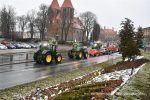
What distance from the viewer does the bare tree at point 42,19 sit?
101500mm

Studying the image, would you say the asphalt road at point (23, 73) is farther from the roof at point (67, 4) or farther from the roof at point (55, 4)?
the roof at point (55, 4)

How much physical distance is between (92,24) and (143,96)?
11759 cm

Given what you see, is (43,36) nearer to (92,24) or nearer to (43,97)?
(92,24)

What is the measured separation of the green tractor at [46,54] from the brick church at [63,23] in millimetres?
69605

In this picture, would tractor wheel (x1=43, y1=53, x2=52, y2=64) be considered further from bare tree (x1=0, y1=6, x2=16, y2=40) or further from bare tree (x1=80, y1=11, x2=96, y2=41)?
bare tree (x1=80, y1=11, x2=96, y2=41)

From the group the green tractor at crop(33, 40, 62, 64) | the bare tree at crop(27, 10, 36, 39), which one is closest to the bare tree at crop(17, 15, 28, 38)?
the bare tree at crop(27, 10, 36, 39)

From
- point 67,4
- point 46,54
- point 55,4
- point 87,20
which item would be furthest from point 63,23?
point 46,54

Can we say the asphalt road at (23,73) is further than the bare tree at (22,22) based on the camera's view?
No

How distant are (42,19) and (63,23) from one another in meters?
10.1

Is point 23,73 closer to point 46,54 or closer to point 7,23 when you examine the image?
point 46,54

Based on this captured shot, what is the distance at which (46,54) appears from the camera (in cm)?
3341

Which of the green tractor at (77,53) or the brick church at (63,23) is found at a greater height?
the brick church at (63,23)

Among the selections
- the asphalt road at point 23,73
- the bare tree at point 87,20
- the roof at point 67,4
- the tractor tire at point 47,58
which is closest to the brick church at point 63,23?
the roof at point 67,4

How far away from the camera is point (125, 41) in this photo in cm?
3131
